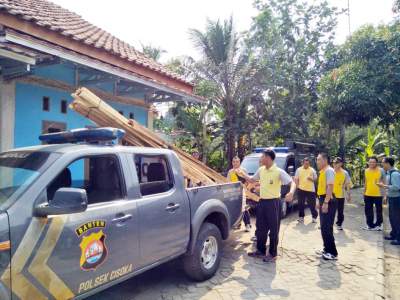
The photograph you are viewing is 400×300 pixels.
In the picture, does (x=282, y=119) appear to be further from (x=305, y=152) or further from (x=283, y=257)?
(x=283, y=257)

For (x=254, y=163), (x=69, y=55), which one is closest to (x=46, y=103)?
(x=69, y=55)

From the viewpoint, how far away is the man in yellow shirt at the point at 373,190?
757 centimetres

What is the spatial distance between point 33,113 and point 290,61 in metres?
13.8

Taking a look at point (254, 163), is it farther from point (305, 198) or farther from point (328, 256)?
point (328, 256)

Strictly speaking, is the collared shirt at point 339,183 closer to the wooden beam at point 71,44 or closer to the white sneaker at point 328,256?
the white sneaker at point 328,256

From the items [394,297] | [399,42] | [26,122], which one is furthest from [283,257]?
[399,42]

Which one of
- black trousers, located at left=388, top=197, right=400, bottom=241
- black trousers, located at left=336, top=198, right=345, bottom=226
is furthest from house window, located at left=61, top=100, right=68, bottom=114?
black trousers, located at left=388, top=197, right=400, bottom=241

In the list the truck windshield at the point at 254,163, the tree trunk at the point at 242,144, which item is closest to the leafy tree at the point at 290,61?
the tree trunk at the point at 242,144

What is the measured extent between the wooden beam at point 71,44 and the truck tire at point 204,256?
4.33 metres

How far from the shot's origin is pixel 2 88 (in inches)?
230

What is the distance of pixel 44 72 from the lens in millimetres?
6695

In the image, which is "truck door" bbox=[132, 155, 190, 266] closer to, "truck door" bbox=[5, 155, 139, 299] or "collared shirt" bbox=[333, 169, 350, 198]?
"truck door" bbox=[5, 155, 139, 299]

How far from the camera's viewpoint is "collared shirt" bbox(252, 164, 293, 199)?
5.45 metres

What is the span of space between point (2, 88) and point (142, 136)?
2929 millimetres
